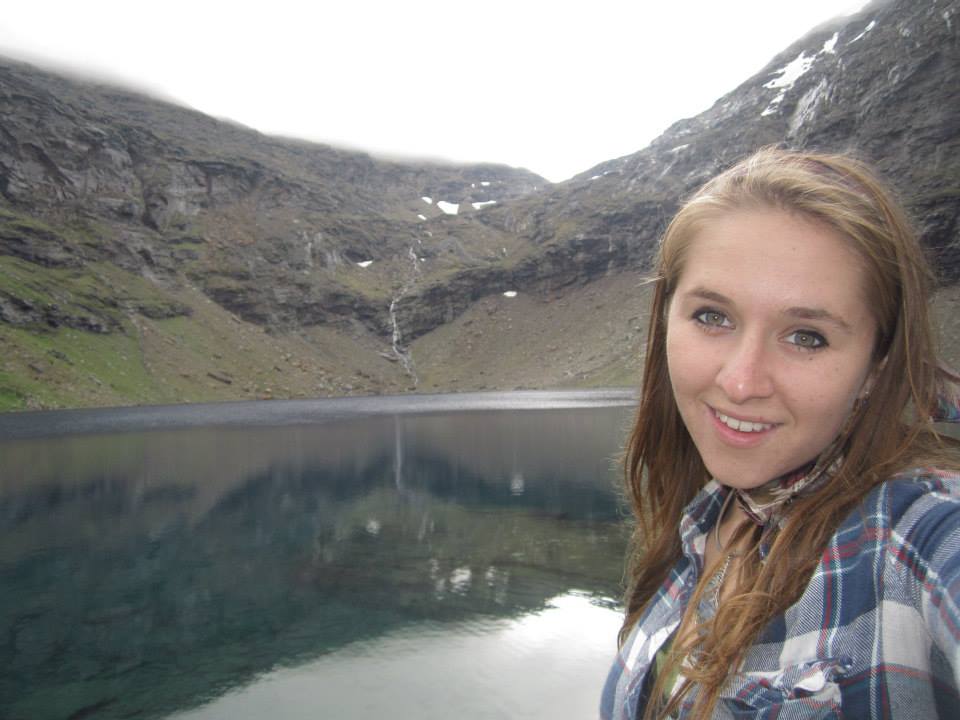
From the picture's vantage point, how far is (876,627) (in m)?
1.29

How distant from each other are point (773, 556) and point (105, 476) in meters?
42.7

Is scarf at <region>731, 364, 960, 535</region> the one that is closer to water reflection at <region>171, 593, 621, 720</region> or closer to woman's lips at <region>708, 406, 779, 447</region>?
woman's lips at <region>708, 406, 779, 447</region>

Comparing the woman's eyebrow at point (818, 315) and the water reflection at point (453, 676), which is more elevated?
the woman's eyebrow at point (818, 315)

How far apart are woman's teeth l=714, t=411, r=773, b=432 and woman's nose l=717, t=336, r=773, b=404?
0.25ft

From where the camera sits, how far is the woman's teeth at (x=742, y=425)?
1.78 m

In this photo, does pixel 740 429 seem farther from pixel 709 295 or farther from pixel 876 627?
pixel 876 627

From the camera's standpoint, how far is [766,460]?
Result: 1.78 metres

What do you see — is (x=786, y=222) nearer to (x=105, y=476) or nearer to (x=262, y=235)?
(x=105, y=476)

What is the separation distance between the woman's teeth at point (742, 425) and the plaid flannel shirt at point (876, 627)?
35 centimetres

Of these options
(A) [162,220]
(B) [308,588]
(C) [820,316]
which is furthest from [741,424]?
(A) [162,220]

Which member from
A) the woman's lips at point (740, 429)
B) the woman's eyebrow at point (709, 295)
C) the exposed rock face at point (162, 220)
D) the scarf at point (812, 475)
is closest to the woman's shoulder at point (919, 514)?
the scarf at point (812, 475)

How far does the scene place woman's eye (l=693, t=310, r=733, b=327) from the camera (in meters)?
1.95

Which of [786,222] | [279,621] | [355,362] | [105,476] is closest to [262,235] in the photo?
[355,362]

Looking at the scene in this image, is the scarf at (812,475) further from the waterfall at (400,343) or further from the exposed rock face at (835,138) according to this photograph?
the waterfall at (400,343)
